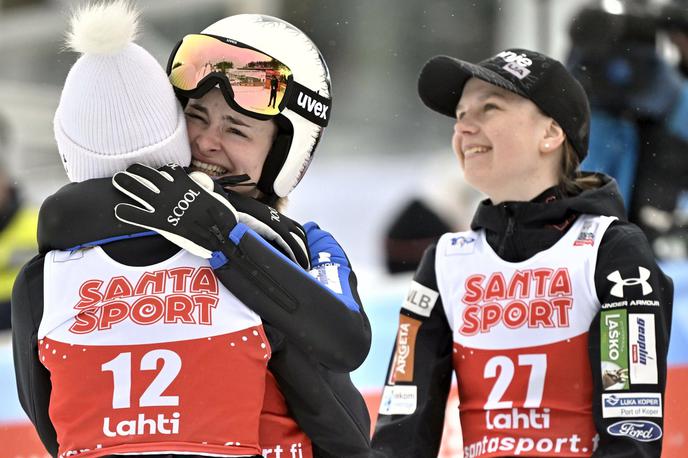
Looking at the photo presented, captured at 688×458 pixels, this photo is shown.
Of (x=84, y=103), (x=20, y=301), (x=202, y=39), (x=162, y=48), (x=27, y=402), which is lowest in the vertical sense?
(x=27, y=402)

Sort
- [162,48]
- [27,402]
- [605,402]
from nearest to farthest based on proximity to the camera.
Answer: [27,402], [605,402], [162,48]

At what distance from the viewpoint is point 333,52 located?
12.3 metres

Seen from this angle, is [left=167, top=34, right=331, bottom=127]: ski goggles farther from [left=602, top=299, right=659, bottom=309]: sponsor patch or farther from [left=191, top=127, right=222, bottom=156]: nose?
[left=602, top=299, right=659, bottom=309]: sponsor patch

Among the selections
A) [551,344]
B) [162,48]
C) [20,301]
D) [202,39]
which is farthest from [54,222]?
[162,48]

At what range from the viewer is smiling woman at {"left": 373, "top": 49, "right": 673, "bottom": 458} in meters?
3.14

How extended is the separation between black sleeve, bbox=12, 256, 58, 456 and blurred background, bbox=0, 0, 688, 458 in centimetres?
255

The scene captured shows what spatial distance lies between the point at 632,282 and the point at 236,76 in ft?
3.79

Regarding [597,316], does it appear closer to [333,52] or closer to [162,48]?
[162,48]

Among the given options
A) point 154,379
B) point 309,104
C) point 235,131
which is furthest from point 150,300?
point 309,104

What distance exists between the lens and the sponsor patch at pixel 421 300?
346 centimetres

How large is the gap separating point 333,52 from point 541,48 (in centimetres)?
636

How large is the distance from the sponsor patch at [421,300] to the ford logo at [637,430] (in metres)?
0.65

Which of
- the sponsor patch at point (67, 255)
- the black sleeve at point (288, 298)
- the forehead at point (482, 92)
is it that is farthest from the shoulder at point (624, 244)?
the sponsor patch at point (67, 255)

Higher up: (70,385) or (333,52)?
(333,52)
